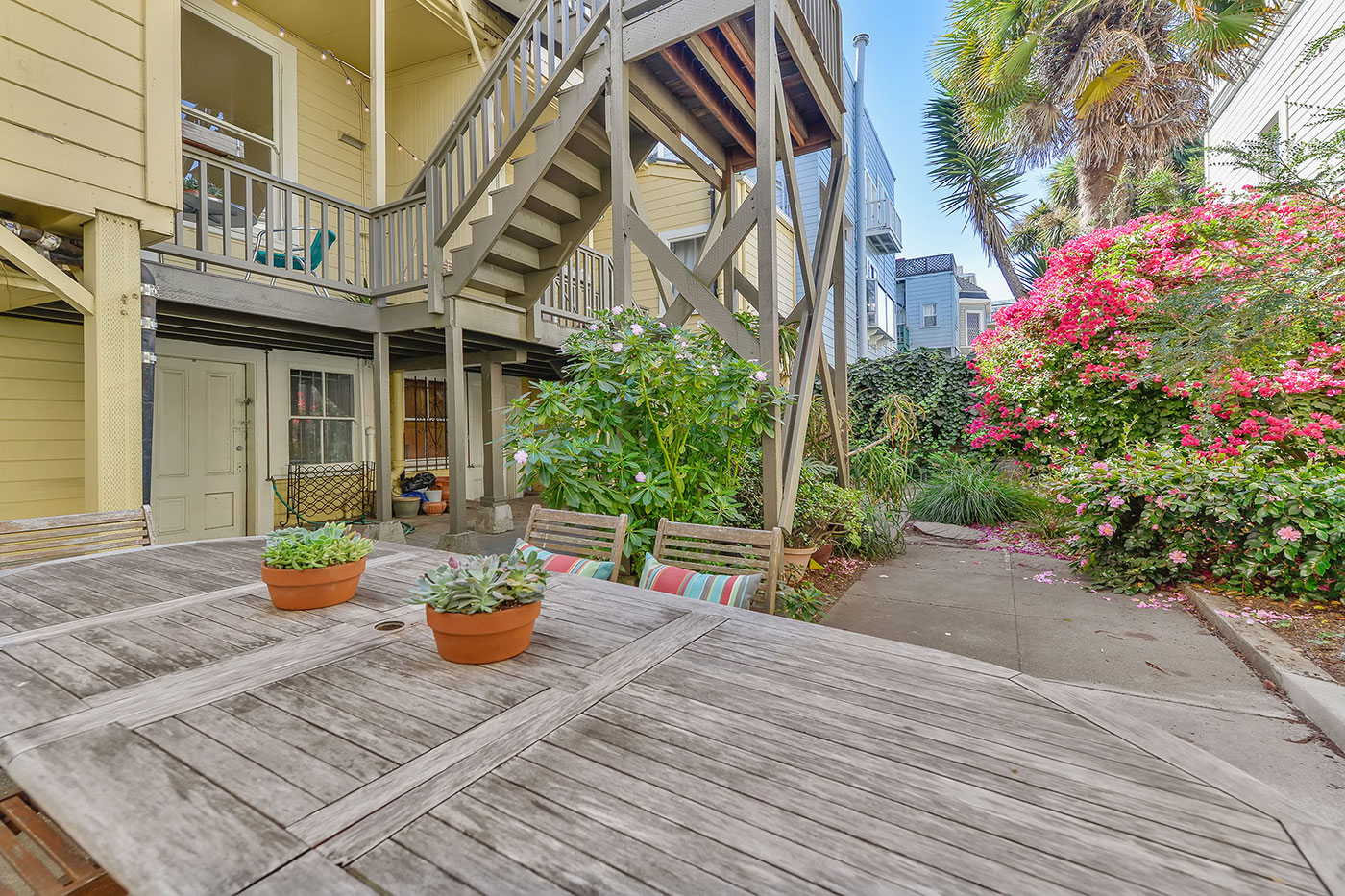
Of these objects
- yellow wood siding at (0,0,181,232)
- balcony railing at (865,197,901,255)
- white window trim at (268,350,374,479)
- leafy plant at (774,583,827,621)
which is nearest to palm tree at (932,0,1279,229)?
balcony railing at (865,197,901,255)

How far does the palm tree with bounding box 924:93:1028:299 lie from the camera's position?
1081 cm

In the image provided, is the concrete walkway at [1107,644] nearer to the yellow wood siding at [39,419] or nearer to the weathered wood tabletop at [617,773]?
Result: the weathered wood tabletop at [617,773]

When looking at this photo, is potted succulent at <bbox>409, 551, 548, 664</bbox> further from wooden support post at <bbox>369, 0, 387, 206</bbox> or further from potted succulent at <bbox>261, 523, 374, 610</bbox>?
wooden support post at <bbox>369, 0, 387, 206</bbox>

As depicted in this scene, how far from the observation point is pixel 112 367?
291cm

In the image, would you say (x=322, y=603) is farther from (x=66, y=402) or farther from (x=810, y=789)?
(x=66, y=402)

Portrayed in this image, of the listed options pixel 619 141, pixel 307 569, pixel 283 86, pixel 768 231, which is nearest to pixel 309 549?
pixel 307 569

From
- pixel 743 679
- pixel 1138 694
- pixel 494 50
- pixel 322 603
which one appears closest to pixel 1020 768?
pixel 743 679

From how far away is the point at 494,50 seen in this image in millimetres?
6734

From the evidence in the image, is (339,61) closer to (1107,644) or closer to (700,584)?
(700,584)

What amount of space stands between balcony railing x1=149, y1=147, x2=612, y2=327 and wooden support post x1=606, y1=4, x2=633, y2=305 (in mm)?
1951

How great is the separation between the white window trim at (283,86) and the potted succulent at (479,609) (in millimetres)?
6224

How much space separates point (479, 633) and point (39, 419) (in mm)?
4991

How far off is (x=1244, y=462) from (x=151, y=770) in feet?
16.1

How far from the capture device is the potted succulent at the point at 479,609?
120cm
